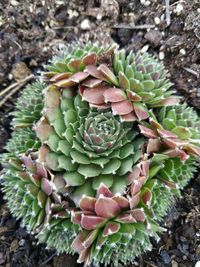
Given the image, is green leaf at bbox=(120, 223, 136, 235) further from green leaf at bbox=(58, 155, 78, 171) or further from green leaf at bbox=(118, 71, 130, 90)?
green leaf at bbox=(118, 71, 130, 90)

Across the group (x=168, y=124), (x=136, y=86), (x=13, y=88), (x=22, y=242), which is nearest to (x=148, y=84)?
(x=136, y=86)

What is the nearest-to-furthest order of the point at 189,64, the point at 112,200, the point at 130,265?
the point at 112,200 → the point at 130,265 → the point at 189,64

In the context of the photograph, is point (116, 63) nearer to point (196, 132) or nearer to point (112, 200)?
point (196, 132)

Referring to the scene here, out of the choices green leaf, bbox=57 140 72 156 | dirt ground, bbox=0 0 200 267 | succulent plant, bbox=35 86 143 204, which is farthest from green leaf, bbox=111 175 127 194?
dirt ground, bbox=0 0 200 267

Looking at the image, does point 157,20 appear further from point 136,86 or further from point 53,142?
point 53,142

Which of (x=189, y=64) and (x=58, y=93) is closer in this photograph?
(x=58, y=93)

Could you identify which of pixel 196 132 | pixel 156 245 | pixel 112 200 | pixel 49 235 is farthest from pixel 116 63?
pixel 156 245
